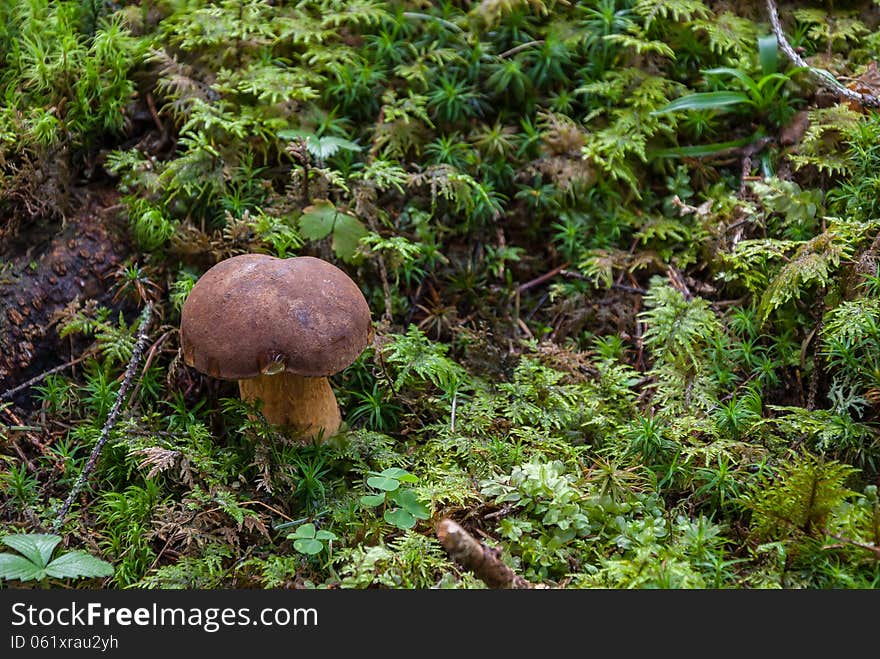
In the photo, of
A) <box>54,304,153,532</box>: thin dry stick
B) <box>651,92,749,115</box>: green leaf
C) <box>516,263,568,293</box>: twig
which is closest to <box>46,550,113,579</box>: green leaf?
<box>54,304,153,532</box>: thin dry stick

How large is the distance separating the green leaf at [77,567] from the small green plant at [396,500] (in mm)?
835

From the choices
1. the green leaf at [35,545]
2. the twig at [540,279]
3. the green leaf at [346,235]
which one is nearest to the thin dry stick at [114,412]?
the green leaf at [35,545]

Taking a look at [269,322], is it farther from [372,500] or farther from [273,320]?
[372,500]

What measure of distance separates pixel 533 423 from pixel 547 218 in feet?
3.82

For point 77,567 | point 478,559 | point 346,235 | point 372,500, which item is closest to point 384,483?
point 372,500

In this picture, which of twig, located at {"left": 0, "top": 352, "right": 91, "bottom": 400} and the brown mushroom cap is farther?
twig, located at {"left": 0, "top": 352, "right": 91, "bottom": 400}

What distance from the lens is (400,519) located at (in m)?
2.44

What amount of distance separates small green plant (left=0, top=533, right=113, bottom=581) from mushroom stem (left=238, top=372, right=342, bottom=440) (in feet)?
2.59

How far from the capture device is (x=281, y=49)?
3645mm

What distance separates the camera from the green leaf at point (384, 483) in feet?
8.04

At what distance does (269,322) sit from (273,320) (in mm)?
15

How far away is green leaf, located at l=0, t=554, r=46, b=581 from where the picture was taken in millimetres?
2196

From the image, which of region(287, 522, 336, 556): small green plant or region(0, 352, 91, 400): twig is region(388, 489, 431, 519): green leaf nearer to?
region(287, 522, 336, 556): small green plant

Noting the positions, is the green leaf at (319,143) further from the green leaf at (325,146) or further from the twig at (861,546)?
the twig at (861,546)
